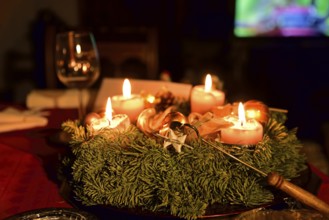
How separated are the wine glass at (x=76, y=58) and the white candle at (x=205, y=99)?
30cm

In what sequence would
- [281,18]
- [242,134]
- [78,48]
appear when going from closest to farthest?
[242,134], [78,48], [281,18]

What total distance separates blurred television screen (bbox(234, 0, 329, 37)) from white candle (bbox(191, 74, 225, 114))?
253 centimetres

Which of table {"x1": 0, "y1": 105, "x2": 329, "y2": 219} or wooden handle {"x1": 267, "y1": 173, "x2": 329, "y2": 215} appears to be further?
table {"x1": 0, "y1": 105, "x2": 329, "y2": 219}

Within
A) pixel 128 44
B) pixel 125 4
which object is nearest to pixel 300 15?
pixel 125 4

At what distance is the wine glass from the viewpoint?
117cm

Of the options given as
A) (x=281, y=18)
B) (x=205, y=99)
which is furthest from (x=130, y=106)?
(x=281, y=18)

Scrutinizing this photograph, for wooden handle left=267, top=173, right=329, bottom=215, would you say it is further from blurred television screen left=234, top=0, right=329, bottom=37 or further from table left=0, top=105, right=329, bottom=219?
blurred television screen left=234, top=0, right=329, bottom=37

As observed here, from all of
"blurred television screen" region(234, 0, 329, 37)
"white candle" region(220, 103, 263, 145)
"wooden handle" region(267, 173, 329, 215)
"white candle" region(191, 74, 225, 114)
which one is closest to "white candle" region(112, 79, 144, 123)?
"white candle" region(191, 74, 225, 114)

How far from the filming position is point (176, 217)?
685mm

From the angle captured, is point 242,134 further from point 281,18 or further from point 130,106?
point 281,18

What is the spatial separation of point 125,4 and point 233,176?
2.86 meters

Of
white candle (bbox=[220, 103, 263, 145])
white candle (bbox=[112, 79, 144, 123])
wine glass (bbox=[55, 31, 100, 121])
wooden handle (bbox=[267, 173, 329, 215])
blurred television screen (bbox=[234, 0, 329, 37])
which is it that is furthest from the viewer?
blurred television screen (bbox=[234, 0, 329, 37])

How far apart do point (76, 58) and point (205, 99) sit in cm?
38

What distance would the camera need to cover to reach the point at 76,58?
3.91 ft
